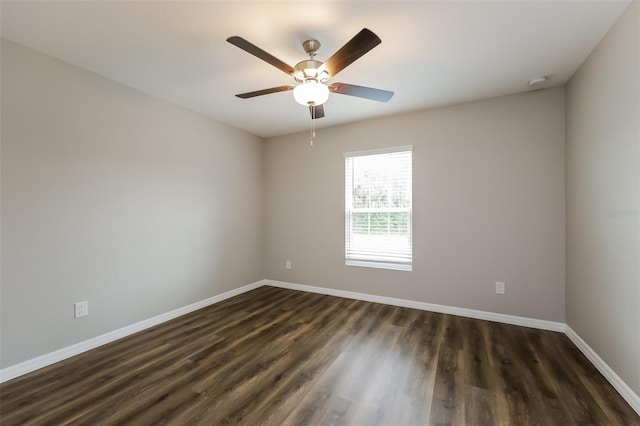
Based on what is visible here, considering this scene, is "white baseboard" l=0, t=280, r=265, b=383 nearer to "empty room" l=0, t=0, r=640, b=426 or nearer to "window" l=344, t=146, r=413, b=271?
"empty room" l=0, t=0, r=640, b=426

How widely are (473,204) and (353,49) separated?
237 centimetres

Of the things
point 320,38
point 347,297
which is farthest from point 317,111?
point 347,297

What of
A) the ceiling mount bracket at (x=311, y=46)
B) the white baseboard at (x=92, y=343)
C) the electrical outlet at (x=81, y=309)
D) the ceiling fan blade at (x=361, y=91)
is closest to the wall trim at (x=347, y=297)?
the white baseboard at (x=92, y=343)

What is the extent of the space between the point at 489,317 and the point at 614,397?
4.23 ft

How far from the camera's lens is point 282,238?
14.9 feet

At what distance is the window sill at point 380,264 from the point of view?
3.59 m

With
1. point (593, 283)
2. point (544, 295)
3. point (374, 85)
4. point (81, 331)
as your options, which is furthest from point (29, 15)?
point (544, 295)

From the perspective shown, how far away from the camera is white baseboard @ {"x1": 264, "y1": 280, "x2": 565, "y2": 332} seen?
2876mm

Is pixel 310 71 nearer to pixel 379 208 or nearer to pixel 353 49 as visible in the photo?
pixel 353 49

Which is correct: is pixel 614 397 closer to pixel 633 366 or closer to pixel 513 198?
pixel 633 366

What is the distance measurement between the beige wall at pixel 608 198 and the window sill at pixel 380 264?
162cm

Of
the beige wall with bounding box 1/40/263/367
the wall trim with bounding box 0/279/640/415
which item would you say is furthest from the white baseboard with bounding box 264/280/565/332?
the beige wall with bounding box 1/40/263/367

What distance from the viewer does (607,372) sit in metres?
1.99

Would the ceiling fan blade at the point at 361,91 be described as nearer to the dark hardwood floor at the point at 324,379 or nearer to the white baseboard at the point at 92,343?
the dark hardwood floor at the point at 324,379
